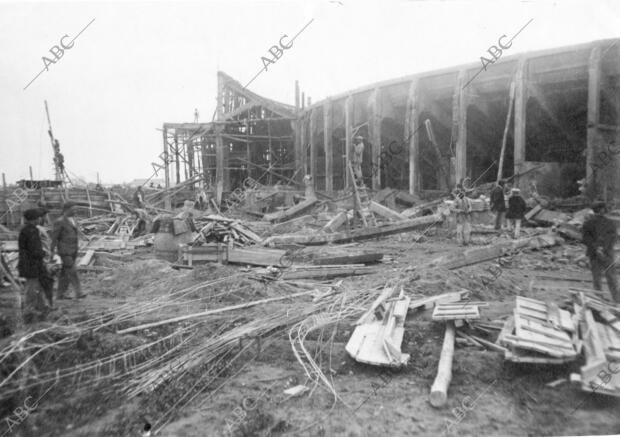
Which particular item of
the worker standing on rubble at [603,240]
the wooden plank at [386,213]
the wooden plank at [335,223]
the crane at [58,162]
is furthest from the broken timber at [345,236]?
the crane at [58,162]

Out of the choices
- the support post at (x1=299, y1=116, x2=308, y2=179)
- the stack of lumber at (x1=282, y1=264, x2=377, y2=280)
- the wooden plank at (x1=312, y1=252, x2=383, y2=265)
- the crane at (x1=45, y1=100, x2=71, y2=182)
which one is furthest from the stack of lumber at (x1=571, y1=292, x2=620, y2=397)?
the crane at (x1=45, y1=100, x2=71, y2=182)

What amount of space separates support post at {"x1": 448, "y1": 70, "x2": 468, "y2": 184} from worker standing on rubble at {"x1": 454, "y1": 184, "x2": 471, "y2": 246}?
5.79 meters

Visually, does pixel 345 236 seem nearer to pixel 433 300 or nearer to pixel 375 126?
pixel 433 300

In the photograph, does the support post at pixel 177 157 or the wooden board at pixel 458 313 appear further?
the support post at pixel 177 157

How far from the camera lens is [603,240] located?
6770mm

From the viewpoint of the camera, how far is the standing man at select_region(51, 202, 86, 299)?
7.38m

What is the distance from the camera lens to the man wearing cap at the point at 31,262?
6375 mm

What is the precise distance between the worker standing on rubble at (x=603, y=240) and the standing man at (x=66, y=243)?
8817mm

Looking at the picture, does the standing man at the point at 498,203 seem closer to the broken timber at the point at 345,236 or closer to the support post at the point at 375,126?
the broken timber at the point at 345,236

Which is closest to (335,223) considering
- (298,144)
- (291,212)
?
(291,212)

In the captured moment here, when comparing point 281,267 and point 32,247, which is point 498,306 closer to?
point 281,267

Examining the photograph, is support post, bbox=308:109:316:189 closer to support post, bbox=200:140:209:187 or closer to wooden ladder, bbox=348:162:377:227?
support post, bbox=200:140:209:187

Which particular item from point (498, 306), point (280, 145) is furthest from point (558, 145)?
point (280, 145)

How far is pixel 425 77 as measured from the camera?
62.3 ft
